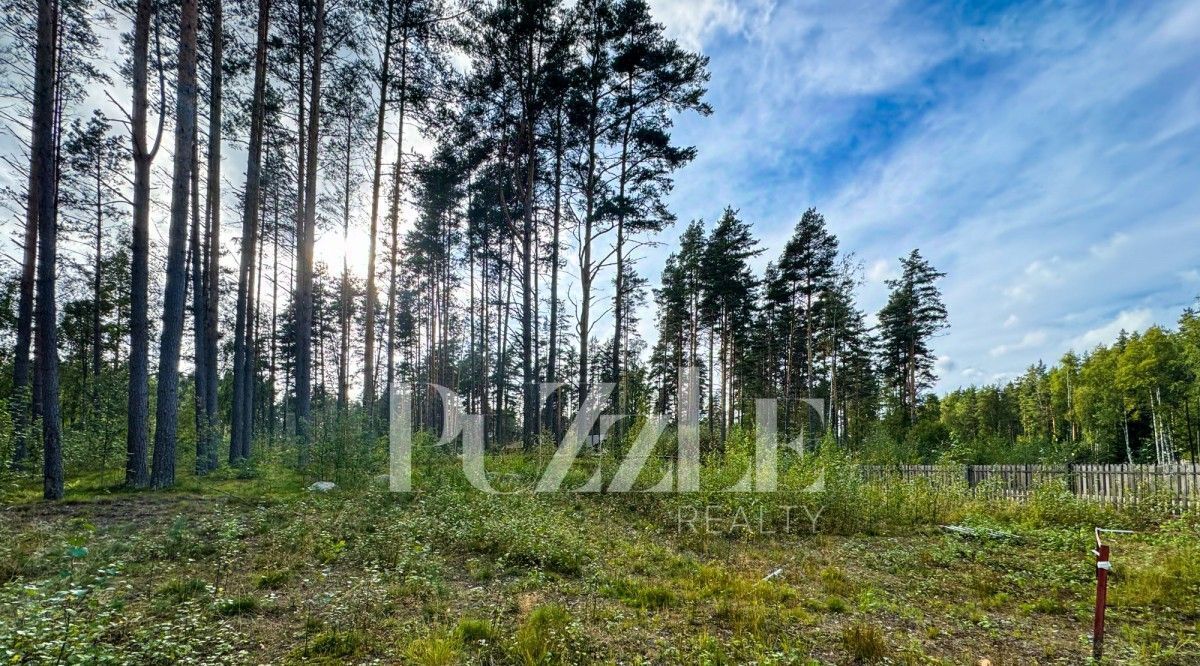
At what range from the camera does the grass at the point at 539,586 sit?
9.88 feet

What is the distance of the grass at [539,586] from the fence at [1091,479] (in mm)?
2084

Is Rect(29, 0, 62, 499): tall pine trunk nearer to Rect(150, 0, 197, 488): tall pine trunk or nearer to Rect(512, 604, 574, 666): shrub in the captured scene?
Rect(150, 0, 197, 488): tall pine trunk

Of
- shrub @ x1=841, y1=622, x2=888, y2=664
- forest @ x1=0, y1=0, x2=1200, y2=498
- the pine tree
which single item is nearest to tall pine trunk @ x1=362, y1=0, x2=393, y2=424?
forest @ x1=0, y1=0, x2=1200, y2=498

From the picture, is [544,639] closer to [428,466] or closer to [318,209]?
[428,466]

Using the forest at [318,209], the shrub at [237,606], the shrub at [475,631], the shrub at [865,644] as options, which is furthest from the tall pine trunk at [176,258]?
the shrub at [865,644]

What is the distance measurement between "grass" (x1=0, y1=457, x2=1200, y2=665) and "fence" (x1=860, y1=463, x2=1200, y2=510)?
82.0 inches

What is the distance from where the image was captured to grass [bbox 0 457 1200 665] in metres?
3.01

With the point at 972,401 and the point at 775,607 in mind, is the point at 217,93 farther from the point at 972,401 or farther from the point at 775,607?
the point at 972,401

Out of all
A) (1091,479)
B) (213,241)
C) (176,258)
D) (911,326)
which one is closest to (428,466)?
(176,258)

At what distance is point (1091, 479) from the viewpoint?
34.3ft

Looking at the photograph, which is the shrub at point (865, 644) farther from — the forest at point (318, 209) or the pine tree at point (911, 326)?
the pine tree at point (911, 326)

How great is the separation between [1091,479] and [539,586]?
12.7 meters

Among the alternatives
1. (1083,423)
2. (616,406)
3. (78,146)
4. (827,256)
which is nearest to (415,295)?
(78,146)

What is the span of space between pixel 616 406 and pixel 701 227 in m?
12.5
